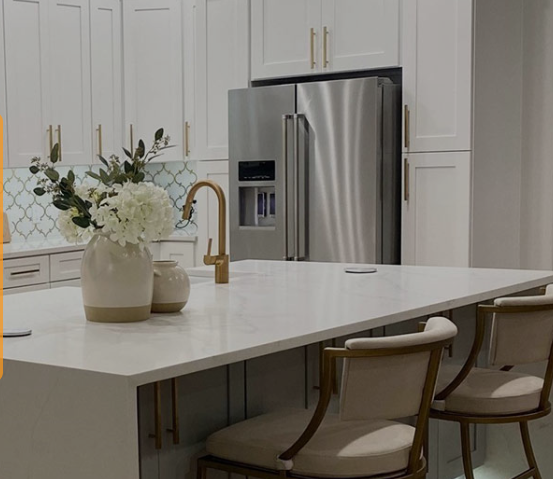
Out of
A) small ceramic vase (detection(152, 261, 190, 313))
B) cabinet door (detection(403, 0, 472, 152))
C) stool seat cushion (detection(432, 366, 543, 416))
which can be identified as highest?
cabinet door (detection(403, 0, 472, 152))

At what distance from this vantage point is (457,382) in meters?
2.82

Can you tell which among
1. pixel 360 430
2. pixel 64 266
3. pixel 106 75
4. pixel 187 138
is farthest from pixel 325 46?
pixel 360 430

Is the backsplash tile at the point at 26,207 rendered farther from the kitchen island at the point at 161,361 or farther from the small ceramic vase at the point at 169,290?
the small ceramic vase at the point at 169,290

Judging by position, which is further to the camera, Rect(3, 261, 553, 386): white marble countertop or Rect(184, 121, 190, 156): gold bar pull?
Rect(184, 121, 190, 156): gold bar pull

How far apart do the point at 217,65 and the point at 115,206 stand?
3.29 metres

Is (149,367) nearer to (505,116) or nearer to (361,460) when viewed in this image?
(361,460)

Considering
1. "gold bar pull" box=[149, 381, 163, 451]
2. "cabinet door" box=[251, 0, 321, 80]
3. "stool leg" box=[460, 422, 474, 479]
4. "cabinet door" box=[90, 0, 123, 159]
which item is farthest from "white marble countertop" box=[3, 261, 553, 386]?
"cabinet door" box=[90, 0, 123, 159]

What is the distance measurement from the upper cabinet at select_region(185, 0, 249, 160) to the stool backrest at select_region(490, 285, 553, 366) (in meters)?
3.03

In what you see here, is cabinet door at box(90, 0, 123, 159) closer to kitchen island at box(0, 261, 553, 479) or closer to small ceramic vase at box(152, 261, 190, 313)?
kitchen island at box(0, 261, 553, 479)

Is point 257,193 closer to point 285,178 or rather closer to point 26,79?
point 285,178

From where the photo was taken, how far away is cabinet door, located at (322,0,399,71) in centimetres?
495

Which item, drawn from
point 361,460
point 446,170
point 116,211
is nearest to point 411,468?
point 361,460

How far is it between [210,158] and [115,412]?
3875 mm

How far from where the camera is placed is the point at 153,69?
5930 mm
